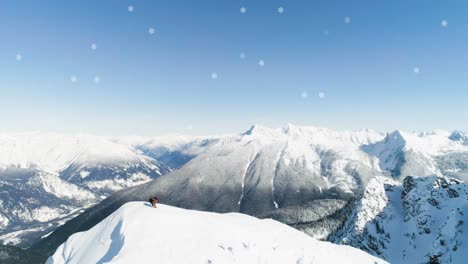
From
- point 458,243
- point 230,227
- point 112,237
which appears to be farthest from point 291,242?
point 458,243

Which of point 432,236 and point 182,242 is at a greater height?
point 182,242

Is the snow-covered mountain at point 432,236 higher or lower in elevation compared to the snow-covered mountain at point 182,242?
lower

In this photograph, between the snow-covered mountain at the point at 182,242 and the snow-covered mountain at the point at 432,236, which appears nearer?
the snow-covered mountain at the point at 182,242

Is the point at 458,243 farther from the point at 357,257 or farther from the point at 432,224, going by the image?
the point at 357,257

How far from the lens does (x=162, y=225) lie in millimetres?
50062

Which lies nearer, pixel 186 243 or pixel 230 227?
pixel 186 243

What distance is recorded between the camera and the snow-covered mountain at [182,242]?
45875 millimetres

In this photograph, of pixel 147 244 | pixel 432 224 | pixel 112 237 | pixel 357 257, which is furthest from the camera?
pixel 432 224

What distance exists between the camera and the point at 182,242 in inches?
1890

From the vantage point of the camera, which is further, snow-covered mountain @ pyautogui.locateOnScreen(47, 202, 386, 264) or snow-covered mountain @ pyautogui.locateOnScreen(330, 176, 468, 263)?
snow-covered mountain @ pyautogui.locateOnScreen(330, 176, 468, 263)

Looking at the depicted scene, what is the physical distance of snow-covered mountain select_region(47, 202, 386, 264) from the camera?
4588cm

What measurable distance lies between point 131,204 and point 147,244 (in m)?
11.9

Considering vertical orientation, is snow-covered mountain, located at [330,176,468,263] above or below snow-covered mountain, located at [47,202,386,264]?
below

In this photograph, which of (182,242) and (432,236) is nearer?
(182,242)
